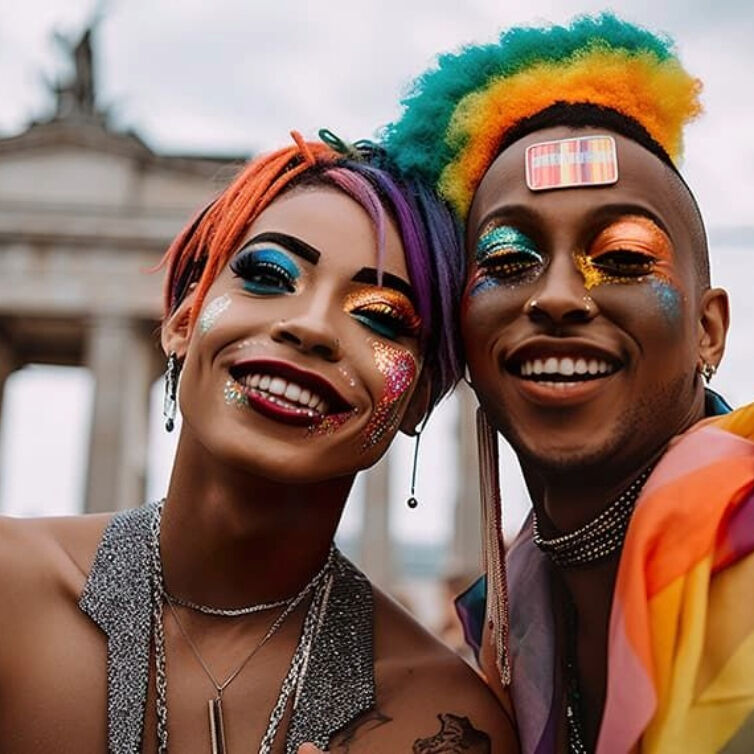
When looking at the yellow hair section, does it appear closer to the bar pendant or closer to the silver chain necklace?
the silver chain necklace

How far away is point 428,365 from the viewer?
359 cm

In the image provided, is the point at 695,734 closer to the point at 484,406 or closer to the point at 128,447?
the point at 484,406

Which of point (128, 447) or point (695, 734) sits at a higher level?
point (128, 447)

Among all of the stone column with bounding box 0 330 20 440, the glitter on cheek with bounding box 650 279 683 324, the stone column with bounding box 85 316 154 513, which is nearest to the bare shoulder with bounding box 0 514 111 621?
the glitter on cheek with bounding box 650 279 683 324

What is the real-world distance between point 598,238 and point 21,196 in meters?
24.7

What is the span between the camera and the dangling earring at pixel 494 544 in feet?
11.4

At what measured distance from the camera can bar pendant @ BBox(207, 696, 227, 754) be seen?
3.05m

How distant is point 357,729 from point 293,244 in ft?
4.51

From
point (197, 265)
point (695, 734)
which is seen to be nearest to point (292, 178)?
point (197, 265)

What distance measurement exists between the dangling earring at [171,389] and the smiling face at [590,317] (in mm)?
1037

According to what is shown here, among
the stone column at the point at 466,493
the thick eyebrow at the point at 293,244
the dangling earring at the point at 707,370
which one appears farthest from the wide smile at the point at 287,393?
the stone column at the point at 466,493

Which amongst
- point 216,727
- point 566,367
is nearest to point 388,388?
point 566,367

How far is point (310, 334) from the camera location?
314cm

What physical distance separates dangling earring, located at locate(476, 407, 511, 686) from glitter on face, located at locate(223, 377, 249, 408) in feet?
2.37
